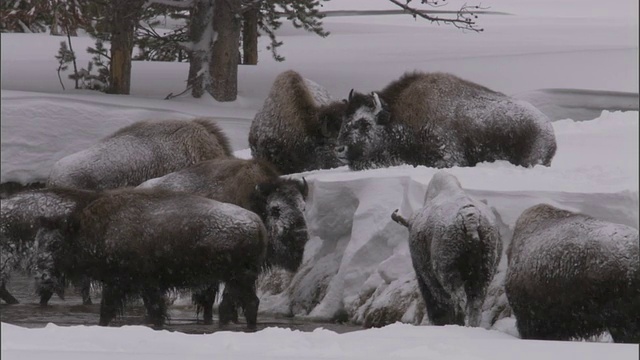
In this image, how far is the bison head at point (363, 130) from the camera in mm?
10391

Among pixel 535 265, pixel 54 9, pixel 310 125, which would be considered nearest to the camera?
pixel 535 265

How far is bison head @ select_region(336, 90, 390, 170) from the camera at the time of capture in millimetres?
10391

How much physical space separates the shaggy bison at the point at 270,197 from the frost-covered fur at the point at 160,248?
1.76 ft

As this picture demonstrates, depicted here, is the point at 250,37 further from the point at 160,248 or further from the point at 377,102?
the point at 160,248

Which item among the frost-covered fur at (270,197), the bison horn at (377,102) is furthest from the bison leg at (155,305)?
the bison horn at (377,102)

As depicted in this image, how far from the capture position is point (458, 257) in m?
7.74

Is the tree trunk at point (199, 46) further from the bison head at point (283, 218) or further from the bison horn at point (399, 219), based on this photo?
the bison horn at point (399, 219)

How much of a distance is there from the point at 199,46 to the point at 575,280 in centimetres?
655

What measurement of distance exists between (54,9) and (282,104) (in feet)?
8.13

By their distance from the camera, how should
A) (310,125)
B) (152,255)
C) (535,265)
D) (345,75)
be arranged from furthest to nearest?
(345,75) < (310,125) < (152,255) < (535,265)

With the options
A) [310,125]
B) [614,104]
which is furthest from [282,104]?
[614,104]

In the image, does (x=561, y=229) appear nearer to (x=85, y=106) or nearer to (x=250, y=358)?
(x=250, y=358)

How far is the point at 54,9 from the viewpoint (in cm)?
1241

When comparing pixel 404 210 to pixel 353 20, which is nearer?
pixel 404 210
